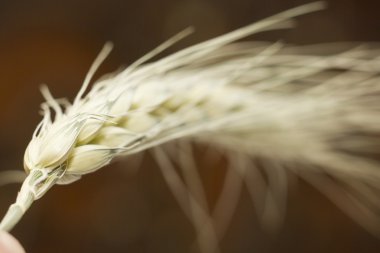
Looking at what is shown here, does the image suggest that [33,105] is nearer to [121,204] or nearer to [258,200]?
[121,204]

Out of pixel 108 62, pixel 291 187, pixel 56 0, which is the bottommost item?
pixel 291 187

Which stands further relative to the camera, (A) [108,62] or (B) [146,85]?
(A) [108,62]

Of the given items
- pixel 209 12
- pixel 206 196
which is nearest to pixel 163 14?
pixel 209 12

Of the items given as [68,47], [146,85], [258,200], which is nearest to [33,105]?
[68,47]

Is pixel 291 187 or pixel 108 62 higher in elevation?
pixel 108 62

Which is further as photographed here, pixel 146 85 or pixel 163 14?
pixel 163 14

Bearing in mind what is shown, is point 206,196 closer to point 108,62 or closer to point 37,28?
point 108,62
